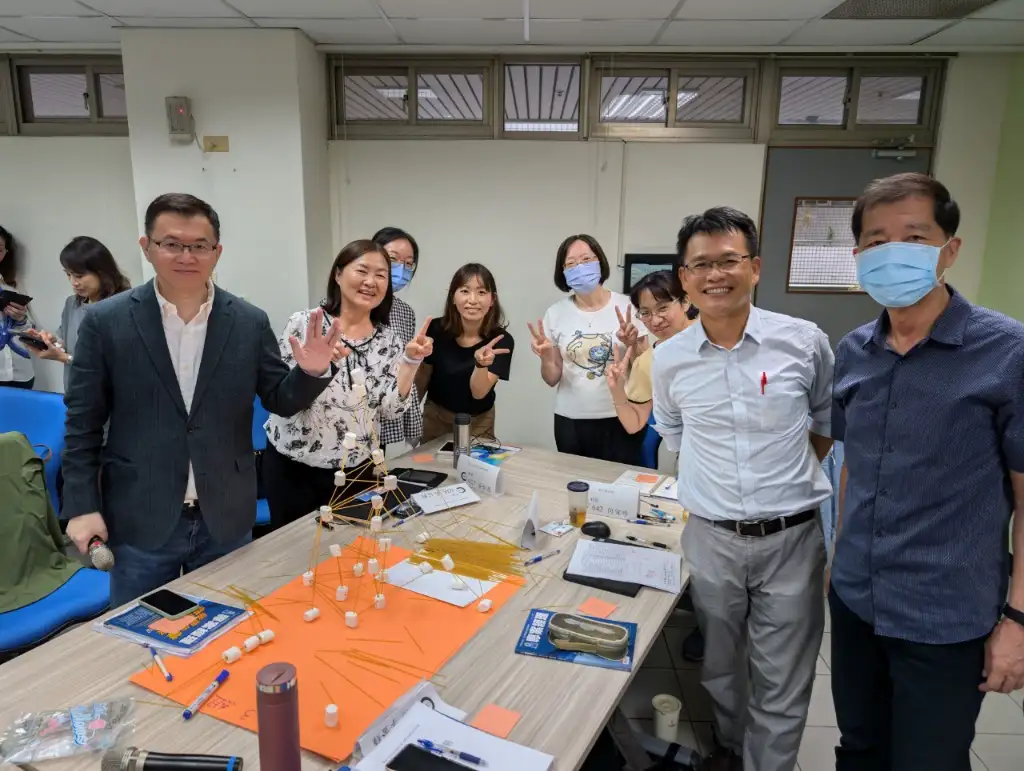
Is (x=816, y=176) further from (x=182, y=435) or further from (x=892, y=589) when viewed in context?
(x=182, y=435)

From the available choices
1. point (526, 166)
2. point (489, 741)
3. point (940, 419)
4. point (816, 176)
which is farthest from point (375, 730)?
point (816, 176)

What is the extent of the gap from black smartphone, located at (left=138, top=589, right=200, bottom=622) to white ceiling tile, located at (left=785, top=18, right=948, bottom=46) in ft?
13.3

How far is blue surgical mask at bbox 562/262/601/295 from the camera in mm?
3020

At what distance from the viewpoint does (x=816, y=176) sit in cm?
428

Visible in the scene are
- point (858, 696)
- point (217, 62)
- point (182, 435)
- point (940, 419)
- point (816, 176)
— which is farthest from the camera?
point (816, 176)

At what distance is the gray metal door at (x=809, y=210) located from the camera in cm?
425

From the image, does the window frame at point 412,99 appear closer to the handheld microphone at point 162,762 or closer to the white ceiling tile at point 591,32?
the white ceiling tile at point 591,32

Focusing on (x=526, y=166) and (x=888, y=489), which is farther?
(x=526, y=166)

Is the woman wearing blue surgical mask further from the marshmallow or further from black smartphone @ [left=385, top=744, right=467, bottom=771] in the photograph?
black smartphone @ [left=385, top=744, right=467, bottom=771]

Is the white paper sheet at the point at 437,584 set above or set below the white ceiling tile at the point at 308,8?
below

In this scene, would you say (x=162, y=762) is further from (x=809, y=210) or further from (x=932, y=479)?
(x=809, y=210)

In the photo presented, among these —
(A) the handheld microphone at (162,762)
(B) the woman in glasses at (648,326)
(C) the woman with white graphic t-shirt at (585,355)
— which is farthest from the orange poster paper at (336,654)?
(C) the woman with white graphic t-shirt at (585,355)

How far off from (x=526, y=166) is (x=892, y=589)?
362cm

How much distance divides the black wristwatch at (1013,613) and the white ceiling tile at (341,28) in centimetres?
378
